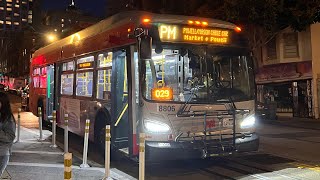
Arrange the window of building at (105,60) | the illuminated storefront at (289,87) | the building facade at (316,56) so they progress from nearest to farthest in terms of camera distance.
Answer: the window of building at (105,60) → the building facade at (316,56) → the illuminated storefront at (289,87)

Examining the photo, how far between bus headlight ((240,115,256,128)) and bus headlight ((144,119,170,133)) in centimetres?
182

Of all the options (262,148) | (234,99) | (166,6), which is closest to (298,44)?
(166,6)

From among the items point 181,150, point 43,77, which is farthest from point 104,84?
point 43,77

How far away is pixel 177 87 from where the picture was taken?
A: 26.8 ft

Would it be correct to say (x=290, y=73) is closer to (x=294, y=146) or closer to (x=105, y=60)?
(x=294, y=146)

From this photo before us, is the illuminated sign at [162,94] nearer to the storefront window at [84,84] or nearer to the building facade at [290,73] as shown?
the storefront window at [84,84]

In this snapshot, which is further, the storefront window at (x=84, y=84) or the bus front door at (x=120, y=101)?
the storefront window at (x=84, y=84)

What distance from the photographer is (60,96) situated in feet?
43.6

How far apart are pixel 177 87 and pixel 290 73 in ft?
61.3

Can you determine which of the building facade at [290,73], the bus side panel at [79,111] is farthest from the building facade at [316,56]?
the bus side panel at [79,111]

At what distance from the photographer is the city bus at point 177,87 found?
7.95 metres

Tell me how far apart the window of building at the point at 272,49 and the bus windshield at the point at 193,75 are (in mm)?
18127

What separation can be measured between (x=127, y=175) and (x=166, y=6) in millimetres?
23221

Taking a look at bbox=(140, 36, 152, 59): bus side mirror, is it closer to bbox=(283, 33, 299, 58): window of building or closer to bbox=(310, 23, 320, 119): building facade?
bbox=(310, 23, 320, 119): building facade
